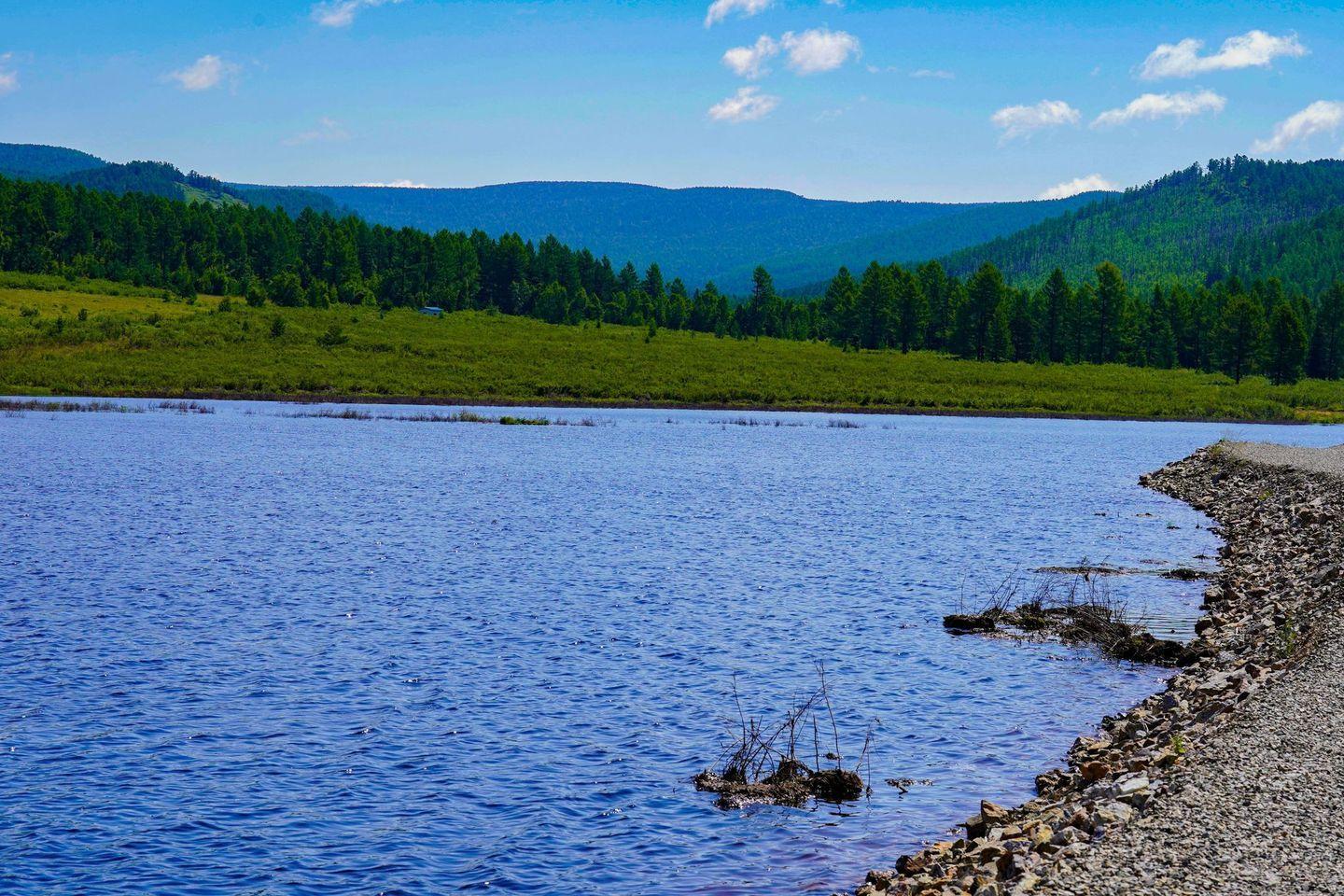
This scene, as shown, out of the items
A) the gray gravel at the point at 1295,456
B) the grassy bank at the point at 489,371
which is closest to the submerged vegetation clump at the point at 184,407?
the grassy bank at the point at 489,371

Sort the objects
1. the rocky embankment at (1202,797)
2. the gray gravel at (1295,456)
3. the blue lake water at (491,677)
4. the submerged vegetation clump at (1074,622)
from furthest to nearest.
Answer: the gray gravel at (1295,456), the submerged vegetation clump at (1074,622), the blue lake water at (491,677), the rocky embankment at (1202,797)

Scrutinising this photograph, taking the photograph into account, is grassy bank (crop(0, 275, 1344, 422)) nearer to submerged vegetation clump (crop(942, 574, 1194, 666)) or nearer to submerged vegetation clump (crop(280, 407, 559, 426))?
submerged vegetation clump (crop(280, 407, 559, 426))

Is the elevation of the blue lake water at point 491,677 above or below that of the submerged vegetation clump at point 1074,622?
below

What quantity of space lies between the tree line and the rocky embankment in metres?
147

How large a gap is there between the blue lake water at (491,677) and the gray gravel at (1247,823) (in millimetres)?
2725

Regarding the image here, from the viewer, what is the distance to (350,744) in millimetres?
15750

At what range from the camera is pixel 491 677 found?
1942 centimetres

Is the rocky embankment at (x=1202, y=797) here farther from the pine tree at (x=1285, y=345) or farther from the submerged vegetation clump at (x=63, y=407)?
the pine tree at (x=1285, y=345)

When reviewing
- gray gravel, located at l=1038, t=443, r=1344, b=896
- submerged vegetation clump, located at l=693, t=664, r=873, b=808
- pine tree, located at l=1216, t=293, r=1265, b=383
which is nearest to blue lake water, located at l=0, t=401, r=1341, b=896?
submerged vegetation clump, located at l=693, t=664, r=873, b=808

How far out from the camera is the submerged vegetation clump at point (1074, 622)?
22.1m

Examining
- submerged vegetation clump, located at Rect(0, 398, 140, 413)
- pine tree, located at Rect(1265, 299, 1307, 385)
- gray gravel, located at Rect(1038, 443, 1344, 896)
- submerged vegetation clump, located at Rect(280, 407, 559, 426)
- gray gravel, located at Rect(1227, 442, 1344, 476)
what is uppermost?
pine tree, located at Rect(1265, 299, 1307, 385)

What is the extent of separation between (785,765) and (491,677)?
6.15 metres

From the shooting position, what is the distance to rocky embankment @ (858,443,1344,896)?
984cm

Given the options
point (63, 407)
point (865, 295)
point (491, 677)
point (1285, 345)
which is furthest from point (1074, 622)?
point (865, 295)
